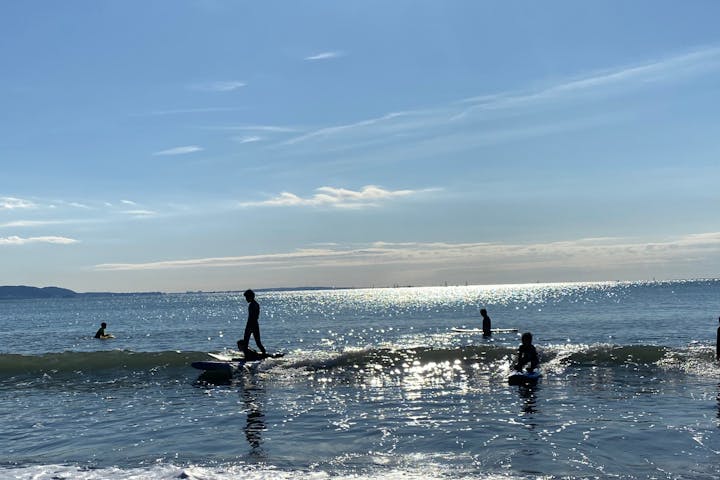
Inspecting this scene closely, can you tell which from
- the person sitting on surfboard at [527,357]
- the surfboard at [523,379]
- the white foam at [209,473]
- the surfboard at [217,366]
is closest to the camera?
the white foam at [209,473]

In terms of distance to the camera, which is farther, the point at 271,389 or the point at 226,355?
the point at 226,355

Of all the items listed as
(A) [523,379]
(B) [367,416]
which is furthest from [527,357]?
(B) [367,416]

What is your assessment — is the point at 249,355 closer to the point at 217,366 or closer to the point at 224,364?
the point at 224,364

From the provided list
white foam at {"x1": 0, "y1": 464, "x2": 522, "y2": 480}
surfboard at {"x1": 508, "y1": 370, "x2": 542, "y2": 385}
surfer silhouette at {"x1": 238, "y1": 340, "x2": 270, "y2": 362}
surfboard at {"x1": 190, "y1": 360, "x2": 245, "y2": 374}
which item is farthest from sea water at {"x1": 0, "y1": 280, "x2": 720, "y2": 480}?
surfer silhouette at {"x1": 238, "y1": 340, "x2": 270, "y2": 362}

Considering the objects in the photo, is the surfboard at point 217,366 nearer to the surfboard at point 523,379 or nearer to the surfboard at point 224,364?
the surfboard at point 224,364

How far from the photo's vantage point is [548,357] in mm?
25281

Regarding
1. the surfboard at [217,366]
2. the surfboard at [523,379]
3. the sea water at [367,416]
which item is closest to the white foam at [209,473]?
the sea water at [367,416]

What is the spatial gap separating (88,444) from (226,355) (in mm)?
11162

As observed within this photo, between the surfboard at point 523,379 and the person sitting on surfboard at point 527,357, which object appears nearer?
the surfboard at point 523,379

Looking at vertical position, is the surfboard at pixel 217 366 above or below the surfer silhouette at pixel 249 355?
below

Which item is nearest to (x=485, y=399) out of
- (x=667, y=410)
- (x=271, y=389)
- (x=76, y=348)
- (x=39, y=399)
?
(x=667, y=410)

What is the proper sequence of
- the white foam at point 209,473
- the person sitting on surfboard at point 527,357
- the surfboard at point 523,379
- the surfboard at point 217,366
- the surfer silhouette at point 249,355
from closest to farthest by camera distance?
the white foam at point 209,473, the surfboard at point 523,379, the person sitting on surfboard at point 527,357, the surfboard at point 217,366, the surfer silhouette at point 249,355

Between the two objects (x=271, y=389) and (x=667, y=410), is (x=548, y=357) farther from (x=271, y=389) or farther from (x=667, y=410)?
(x=271, y=389)

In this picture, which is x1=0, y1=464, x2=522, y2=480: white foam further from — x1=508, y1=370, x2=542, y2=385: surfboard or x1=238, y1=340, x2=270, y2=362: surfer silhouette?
x1=238, y1=340, x2=270, y2=362: surfer silhouette
